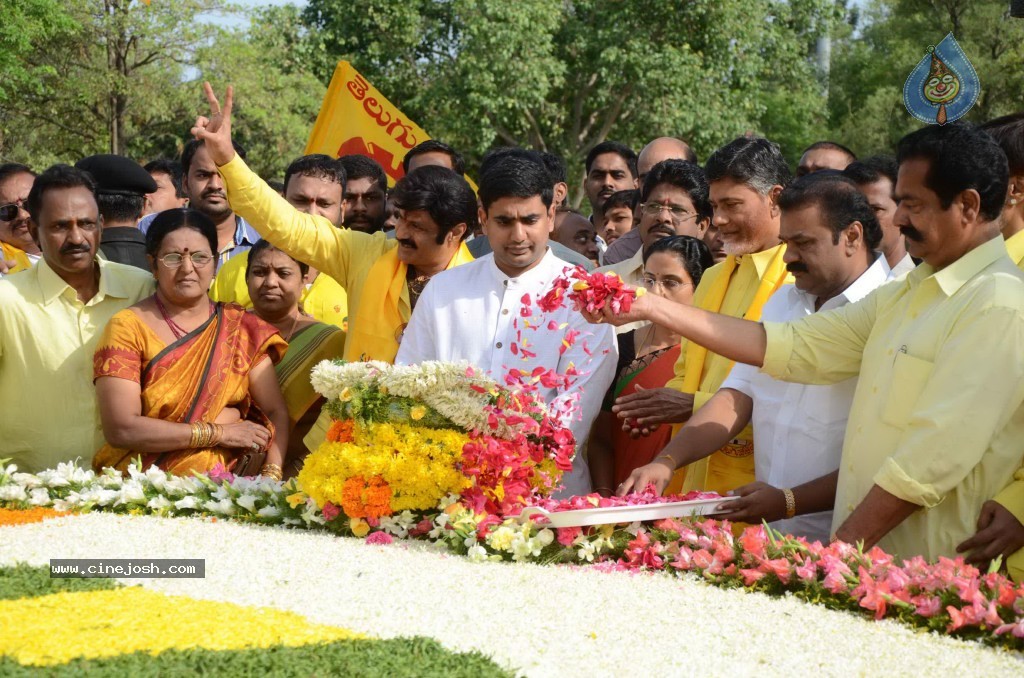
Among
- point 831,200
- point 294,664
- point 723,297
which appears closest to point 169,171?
point 723,297

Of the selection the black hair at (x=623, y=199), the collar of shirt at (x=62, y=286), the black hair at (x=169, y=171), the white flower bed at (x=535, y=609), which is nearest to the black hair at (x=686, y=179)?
the black hair at (x=623, y=199)

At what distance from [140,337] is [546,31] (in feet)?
64.1

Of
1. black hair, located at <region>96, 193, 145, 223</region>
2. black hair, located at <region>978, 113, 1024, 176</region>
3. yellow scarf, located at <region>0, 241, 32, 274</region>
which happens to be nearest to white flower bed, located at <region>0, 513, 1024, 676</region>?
black hair, located at <region>978, 113, 1024, 176</region>

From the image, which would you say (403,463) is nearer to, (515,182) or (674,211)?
(515,182)

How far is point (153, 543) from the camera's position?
12.6 ft

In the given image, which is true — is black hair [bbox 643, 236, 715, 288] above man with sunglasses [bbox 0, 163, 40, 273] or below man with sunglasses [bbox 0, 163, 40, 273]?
below

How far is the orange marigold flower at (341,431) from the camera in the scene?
4.02m

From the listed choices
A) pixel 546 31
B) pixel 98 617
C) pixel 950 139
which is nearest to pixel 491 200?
pixel 950 139

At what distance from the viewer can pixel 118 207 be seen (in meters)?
6.52

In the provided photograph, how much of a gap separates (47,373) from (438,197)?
Answer: 6.23 feet

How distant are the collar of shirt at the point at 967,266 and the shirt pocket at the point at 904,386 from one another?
23cm

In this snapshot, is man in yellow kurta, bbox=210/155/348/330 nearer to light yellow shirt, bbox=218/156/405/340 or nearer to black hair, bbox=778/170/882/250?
light yellow shirt, bbox=218/156/405/340

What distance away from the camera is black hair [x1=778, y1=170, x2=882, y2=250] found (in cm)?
422

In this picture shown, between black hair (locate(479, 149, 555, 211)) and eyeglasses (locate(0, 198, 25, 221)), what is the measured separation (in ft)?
12.9
